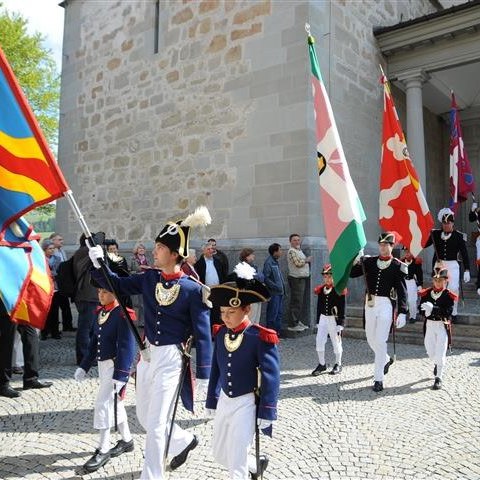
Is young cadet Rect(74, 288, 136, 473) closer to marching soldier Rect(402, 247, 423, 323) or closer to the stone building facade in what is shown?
the stone building facade

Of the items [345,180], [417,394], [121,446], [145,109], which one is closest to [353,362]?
[417,394]

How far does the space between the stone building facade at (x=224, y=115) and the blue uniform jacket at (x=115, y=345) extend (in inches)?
240

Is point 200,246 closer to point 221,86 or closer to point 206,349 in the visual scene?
point 221,86

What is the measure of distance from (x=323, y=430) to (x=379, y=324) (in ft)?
6.90

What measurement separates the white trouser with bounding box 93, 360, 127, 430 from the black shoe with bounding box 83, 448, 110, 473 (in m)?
0.19

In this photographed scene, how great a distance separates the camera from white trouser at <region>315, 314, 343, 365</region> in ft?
22.6

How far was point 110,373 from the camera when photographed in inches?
164

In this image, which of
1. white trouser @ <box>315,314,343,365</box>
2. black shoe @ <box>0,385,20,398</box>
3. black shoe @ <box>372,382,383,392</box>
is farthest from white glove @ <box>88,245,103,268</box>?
white trouser @ <box>315,314,343,365</box>

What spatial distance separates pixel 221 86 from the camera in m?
11.7

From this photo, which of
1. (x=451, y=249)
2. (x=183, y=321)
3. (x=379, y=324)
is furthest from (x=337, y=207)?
(x=451, y=249)

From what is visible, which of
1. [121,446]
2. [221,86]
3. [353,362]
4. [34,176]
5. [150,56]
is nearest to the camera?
[34,176]

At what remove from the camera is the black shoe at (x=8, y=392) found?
5.77m

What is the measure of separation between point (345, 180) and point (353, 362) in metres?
3.21

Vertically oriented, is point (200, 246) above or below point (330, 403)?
above
